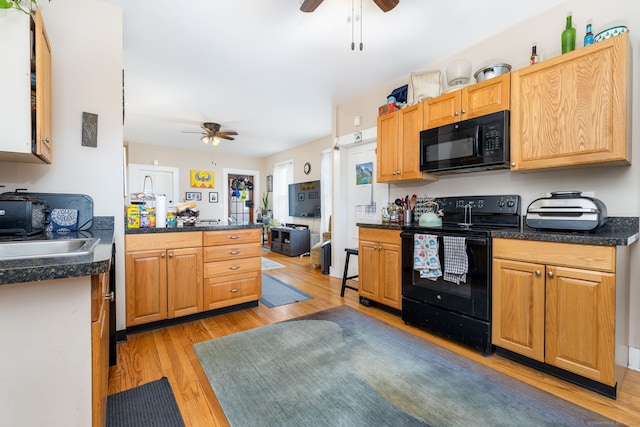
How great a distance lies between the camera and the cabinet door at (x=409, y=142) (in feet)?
9.16

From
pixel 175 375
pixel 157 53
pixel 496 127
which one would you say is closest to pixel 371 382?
pixel 175 375

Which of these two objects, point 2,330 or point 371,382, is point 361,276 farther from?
point 2,330

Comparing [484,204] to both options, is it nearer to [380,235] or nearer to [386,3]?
[380,235]

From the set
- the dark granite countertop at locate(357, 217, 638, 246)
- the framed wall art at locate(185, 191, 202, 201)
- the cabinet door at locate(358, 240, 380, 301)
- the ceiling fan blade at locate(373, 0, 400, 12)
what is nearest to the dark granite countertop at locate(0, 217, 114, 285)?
the ceiling fan blade at locate(373, 0, 400, 12)

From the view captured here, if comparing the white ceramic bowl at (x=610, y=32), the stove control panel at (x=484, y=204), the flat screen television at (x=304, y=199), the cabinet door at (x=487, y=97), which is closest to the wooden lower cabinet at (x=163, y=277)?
the stove control panel at (x=484, y=204)

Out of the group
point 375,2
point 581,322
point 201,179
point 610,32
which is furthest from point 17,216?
point 201,179

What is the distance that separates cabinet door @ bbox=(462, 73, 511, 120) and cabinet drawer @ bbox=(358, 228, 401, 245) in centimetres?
119

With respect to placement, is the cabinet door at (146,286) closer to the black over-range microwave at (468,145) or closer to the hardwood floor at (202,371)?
the hardwood floor at (202,371)

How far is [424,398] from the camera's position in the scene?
1.61 metres

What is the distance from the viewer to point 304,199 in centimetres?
665

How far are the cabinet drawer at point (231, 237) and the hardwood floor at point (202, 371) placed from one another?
0.74m

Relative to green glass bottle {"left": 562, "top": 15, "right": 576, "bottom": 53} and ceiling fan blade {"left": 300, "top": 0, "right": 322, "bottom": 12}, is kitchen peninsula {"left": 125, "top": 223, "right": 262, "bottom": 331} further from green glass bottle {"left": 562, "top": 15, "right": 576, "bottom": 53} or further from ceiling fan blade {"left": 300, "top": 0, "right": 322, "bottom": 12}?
green glass bottle {"left": 562, "top": 15, "right": 576, "bottom": 53}

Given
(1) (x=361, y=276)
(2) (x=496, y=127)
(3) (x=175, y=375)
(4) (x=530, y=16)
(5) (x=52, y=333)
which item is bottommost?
(3) (x=175, y=375)

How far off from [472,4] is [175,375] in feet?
11.2
